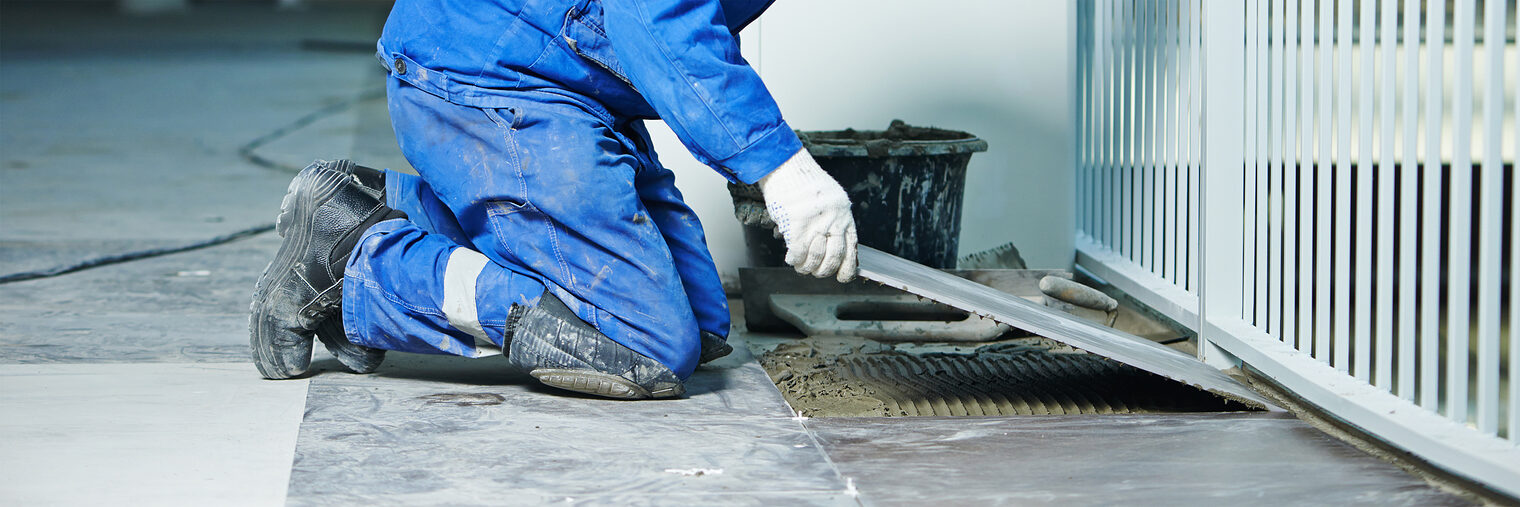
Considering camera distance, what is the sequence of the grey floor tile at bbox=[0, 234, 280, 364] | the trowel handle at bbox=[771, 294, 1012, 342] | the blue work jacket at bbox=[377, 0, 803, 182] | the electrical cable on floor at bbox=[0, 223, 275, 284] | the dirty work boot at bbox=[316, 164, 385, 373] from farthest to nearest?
the electrical cable on floor at bbox=[0, 223, 275, 284], the trowel handle at bbox=[771, 294, 1012, 342], the grey floor tile at bbox=[0, 234, 280, 364], the dirty work boot at bbox=[316, 164, 385, 373], the blue work jacket at bbox=[377, 0, 803, 182]

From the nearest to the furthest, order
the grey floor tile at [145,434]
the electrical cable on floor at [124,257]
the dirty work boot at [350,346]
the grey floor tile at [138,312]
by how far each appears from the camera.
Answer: the grey floor tile at [145,434] < the dirty work boot at [350,346] < the grey floor tile at [138,312] < the electrical cable on floor at [124,257]

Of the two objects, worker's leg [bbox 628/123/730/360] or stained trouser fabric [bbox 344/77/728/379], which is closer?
stained trouser fabric [bbox 344/77/728/379]

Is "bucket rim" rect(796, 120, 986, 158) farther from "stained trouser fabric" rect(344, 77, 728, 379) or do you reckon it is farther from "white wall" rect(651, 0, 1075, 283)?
"stained trouser fabric" rect(344, 77, 728, 379)

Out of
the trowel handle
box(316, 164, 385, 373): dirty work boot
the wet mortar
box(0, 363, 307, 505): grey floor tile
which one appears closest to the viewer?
box(0, 363, 307, 505): grey floor tile

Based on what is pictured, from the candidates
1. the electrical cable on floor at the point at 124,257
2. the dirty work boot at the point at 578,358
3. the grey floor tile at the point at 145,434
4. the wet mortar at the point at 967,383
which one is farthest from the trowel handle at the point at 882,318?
the electrical cable on floor at the point at 124,257

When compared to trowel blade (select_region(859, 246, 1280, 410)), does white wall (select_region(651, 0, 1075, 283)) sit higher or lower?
higher

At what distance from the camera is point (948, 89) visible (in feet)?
9.02

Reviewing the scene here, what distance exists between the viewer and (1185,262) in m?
2.13

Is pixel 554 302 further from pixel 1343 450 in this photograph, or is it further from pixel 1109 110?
pixel 1109 110

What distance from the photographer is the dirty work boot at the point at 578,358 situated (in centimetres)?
174

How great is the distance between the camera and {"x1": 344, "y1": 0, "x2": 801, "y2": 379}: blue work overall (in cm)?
170

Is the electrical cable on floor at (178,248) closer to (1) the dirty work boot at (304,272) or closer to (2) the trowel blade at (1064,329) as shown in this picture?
(1) the dirty work boot at (304,272)

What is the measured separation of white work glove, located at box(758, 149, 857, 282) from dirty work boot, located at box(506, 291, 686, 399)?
0.92ft

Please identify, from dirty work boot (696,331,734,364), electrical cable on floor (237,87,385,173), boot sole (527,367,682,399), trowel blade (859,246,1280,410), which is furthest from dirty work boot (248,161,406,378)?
electrical cable on floor (237,87,385,173)
